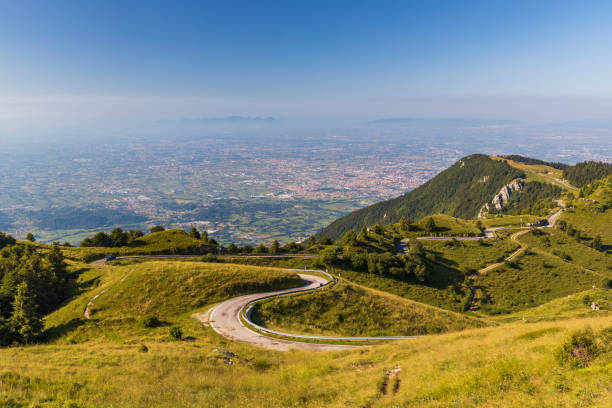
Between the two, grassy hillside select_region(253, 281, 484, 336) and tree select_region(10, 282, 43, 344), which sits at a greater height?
tree select_region(10, 282, 43, 344)

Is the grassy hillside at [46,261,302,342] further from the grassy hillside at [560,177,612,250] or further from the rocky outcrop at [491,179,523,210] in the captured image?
the rocky outcrop at [491,179,523,210]

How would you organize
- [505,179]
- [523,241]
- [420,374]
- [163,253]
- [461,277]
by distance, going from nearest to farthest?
[420,374]
[163,253]
[461,277]
[523,241]
[505,179]

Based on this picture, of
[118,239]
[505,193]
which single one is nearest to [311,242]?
[118,239]

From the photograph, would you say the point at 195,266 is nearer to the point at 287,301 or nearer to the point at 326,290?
the point at 287,301

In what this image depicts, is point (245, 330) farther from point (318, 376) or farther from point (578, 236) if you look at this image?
point (578, 236)

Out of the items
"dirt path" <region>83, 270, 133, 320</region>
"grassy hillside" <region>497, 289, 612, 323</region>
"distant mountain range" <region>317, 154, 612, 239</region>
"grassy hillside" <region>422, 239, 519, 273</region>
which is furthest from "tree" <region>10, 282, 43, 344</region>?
"distant mountain range" <region>317, 154, 612, 239</region>

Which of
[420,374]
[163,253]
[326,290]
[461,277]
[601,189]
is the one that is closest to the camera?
[420,374]

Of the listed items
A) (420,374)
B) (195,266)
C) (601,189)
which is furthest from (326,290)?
(601,189)
